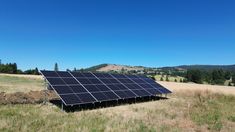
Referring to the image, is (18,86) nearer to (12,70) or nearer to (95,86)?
(95,86)

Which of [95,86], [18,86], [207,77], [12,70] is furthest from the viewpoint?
[12,70]

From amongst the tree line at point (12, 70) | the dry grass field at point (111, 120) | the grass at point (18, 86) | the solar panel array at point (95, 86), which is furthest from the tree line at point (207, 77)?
the dry grass field at point (111, 120)

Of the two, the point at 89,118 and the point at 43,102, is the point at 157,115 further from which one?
the point at 43,102

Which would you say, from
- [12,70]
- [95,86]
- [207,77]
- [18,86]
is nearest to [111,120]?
[95,86]

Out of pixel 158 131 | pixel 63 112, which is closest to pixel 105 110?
pixel 63 112

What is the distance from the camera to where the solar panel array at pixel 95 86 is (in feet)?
64.2

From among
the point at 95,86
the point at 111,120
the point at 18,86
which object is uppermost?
the point at 95,86

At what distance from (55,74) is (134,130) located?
999 centimetres

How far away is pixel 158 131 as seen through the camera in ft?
45.7

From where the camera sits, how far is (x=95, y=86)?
23062 mm

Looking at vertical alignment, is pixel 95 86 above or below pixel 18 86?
above

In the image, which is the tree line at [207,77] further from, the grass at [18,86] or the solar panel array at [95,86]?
the solar panel array at [95,86]

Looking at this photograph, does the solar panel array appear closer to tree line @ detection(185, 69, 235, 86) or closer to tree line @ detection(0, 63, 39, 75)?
tree line @ detection(185, 69, 235, 86)

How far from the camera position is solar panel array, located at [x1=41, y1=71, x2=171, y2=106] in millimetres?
19578
